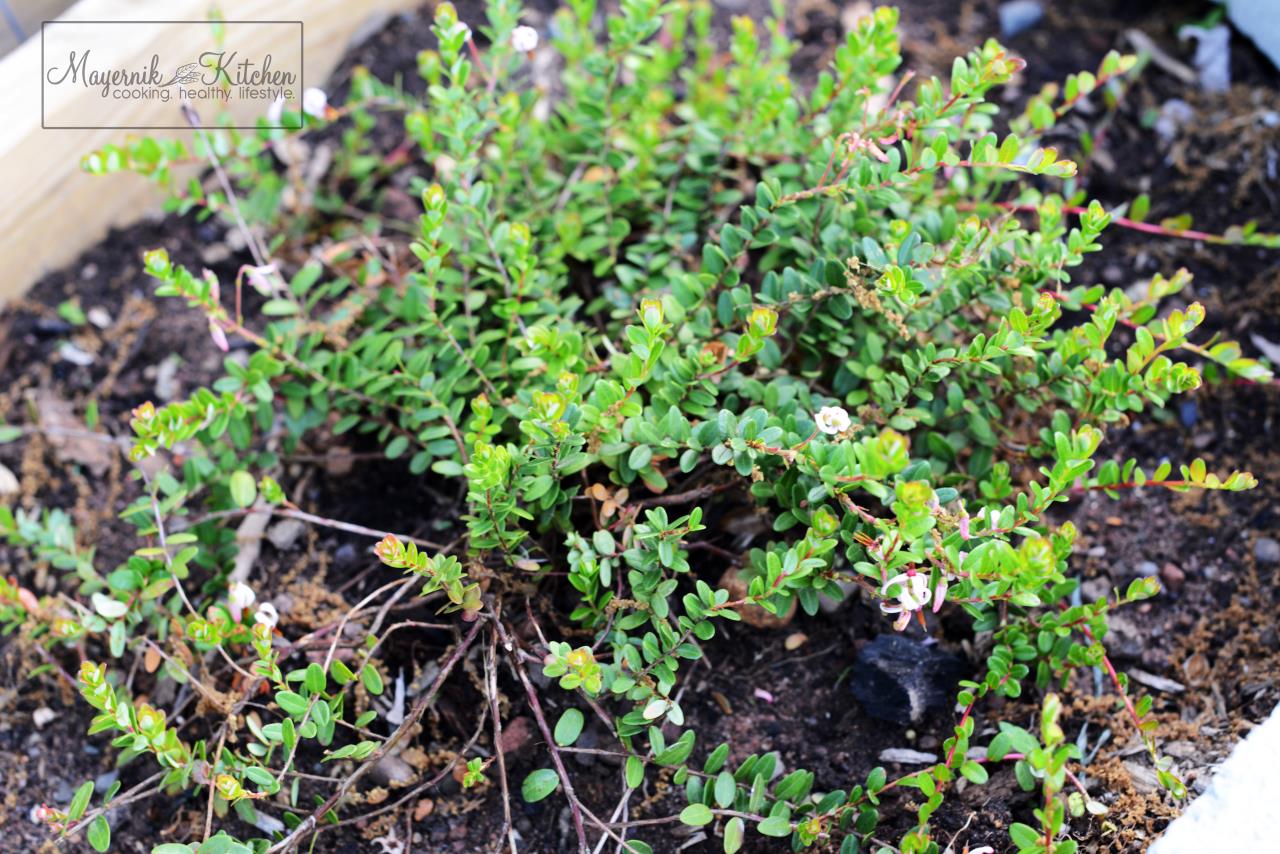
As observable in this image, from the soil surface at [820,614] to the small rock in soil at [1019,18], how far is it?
6 centimetres

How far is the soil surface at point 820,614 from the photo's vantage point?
72.1 inches

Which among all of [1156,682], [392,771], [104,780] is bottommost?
[104,780]

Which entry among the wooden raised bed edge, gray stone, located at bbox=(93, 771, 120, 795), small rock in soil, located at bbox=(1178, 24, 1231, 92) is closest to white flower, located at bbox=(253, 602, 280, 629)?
gray stone, located at bbox=(93, 771, 120, 795)

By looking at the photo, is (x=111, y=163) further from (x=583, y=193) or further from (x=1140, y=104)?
(x=1140, y=104)

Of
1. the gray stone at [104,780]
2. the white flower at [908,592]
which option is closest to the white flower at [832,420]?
the white flower at [908,592]

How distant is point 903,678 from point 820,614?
200 mm

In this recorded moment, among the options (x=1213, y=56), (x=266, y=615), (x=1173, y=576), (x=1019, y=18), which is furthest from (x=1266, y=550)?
(x=266, y=615)

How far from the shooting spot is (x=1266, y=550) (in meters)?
2.07

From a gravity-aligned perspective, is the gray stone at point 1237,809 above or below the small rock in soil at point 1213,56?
below

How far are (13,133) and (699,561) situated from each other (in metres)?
1.73

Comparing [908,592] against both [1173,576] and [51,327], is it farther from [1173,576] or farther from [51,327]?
[51,327]

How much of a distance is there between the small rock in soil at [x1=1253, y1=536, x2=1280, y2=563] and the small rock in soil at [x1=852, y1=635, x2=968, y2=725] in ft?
2.18

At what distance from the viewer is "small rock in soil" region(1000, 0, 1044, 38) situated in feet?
9.53

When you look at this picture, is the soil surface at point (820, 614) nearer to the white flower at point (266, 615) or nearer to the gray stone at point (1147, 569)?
the gray stone at point (1147, 569)
